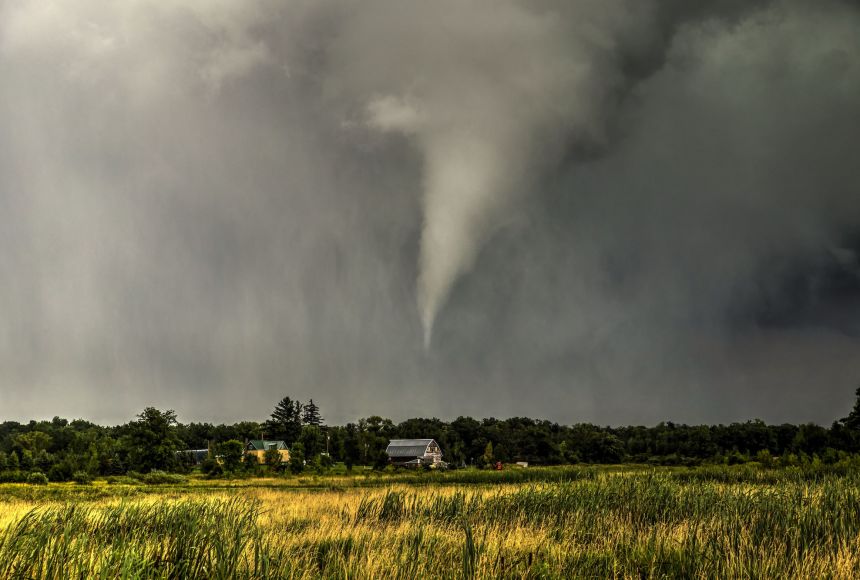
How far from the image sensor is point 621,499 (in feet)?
66.8

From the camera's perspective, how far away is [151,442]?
236ft

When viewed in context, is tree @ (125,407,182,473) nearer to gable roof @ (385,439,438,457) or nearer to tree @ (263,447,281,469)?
tree @ (263,447,281,469)

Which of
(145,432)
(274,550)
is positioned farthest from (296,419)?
(274,550)

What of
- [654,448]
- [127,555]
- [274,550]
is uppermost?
[127,555]

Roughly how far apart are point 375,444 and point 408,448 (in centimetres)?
1594

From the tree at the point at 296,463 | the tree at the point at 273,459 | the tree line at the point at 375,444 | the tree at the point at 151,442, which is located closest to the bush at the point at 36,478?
the tree line at the point at 375,444

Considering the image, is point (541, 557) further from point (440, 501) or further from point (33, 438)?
point (33, 438)

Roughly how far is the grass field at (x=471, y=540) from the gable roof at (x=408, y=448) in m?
92.6

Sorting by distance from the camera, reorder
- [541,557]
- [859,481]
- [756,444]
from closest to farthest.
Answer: [541,557], [859,481], [756,444]

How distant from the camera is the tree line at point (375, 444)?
71.4 metres

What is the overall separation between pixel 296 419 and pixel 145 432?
86.2 m

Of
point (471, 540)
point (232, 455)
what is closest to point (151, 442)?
point (232, 455)

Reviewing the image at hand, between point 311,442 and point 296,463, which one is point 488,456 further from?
point 296,463

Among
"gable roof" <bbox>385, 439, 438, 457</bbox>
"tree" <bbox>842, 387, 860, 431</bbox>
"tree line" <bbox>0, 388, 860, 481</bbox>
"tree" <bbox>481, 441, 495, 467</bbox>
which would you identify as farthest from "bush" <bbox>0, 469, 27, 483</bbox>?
"tree" <bbox>842, 387, 860, 431</bbox>
